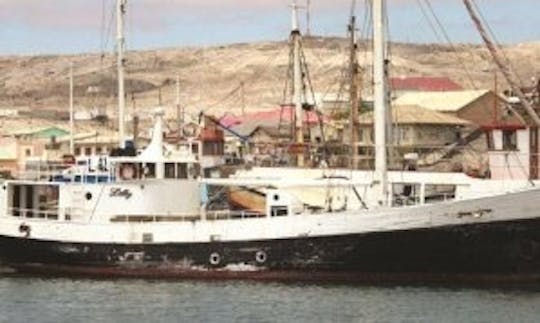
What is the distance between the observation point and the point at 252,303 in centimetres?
4325

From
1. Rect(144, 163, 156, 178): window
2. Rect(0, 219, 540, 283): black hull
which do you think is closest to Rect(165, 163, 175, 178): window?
Rect(144, 163, 156, 178): window

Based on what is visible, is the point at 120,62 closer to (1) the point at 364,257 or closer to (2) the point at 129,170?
(2) the point at 129,170

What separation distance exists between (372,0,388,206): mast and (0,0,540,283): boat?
5 cm

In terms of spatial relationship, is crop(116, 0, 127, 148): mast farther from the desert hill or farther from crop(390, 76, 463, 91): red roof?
the desert hill

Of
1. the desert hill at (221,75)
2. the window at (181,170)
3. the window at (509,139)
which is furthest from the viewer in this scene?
the desert hill at (221,75)

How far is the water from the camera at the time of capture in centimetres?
4078

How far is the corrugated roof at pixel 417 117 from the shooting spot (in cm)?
8862

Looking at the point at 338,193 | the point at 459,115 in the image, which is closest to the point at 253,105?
the point at 459,115

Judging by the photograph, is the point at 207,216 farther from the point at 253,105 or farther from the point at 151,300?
the point at 253,105

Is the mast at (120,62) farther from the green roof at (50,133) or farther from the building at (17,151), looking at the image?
the green roof at (50,133)

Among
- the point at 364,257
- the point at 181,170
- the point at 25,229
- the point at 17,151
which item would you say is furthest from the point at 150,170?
the point at 17,151

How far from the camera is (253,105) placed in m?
151

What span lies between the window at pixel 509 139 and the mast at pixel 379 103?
17.2 feet

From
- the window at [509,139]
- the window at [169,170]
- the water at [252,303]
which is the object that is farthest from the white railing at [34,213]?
the window at [509,139]
